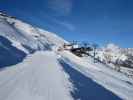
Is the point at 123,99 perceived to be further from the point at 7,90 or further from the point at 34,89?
the point at 7,90

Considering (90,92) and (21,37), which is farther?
(21,37)

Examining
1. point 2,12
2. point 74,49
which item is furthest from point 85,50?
point 2,12

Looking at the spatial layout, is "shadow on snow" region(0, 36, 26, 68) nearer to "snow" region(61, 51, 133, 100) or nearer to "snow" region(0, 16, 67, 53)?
"snow" region(61, 51, 133, 100)

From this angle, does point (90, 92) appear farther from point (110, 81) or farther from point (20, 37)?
point (20, 37)

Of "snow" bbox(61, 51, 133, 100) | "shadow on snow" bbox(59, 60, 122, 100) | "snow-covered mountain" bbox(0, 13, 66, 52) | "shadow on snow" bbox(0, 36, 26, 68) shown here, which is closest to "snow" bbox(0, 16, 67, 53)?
"snow-covered mountain" bbox(0, 13, 66, 52)

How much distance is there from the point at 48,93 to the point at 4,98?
276 centimetres

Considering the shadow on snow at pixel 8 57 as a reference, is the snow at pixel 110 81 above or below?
below

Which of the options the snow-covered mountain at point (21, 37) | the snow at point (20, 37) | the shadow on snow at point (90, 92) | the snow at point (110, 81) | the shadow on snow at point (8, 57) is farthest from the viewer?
the snow at point (20, 37)

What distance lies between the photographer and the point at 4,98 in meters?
9.45

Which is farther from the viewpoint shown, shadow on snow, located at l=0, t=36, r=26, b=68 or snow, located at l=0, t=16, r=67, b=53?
snow, located at l=0, t=16, r=67, b=53

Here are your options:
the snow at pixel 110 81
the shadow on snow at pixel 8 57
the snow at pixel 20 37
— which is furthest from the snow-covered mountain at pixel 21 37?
the snow at pixel 110 81

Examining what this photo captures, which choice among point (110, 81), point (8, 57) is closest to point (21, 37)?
point (8, 57)

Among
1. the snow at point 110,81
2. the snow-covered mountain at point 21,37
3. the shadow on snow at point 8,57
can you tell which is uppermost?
the snow-covered mountain at point 21,37

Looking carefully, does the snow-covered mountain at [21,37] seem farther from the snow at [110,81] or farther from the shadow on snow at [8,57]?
the snow at [110,81]
